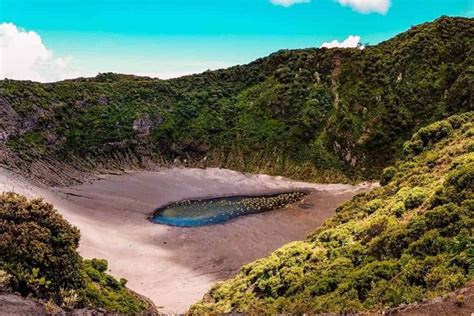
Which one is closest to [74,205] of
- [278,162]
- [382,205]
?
[278,162]

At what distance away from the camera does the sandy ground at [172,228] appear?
46.2 m

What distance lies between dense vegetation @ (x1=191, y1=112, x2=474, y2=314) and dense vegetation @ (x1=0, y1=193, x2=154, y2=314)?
6924mm

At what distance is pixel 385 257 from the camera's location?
20359 millimetres

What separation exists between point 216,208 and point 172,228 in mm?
11329

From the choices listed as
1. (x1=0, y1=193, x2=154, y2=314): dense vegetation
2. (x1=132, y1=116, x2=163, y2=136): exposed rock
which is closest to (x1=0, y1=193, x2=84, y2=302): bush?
(x1=0, y1=193, x2=154, y2=314): dense vegetation

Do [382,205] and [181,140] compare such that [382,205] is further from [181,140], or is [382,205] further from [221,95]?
[221,95]

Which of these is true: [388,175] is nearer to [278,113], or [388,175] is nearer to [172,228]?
[172,228]

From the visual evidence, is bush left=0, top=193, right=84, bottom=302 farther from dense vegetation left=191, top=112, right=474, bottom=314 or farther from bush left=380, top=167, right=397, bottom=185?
bush left=380, top=167, right=397, bottom=185

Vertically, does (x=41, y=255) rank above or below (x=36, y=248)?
below

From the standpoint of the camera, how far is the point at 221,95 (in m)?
107

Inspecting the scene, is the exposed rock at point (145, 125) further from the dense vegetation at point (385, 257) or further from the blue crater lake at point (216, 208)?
the dense vegetation at point (385, 257)

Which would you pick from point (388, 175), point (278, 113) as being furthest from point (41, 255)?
point (278, 113)

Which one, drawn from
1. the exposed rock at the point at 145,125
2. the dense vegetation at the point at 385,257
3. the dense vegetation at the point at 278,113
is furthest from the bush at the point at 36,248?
the exposed rock at the point at 145,125

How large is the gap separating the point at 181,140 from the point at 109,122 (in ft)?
47.8
